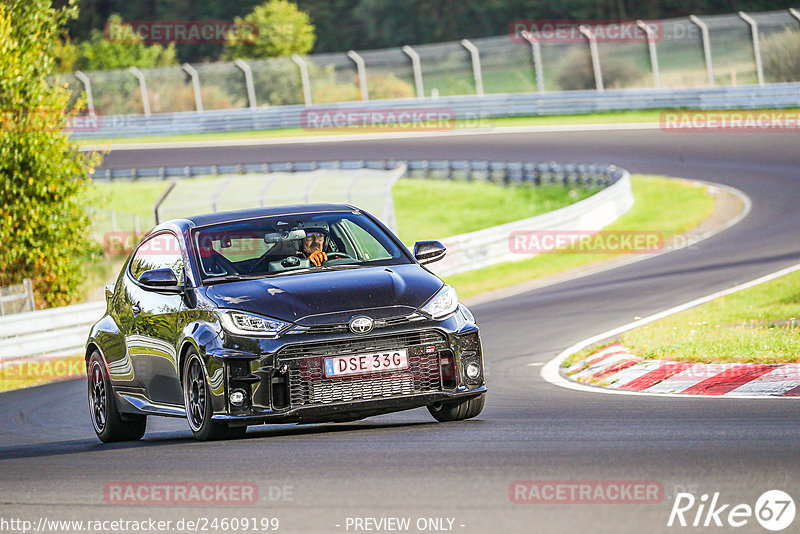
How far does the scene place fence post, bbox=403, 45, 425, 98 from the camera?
47844 millimetres

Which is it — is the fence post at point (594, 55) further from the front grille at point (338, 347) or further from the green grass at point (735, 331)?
Result: the front grille at point (338, 347)

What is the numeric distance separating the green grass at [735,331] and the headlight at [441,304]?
304 cm

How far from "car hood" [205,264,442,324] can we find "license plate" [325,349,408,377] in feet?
0.78

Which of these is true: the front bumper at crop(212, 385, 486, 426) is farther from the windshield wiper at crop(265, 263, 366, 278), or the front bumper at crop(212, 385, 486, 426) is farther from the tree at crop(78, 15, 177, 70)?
the tree at crop(78, 15, 177, 70)

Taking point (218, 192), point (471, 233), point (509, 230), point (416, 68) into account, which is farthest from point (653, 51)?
point (471, 233)

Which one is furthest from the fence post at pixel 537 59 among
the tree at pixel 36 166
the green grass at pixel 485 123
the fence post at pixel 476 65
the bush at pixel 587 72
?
the tree at pixel 36 166

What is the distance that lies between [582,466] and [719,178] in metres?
24.3

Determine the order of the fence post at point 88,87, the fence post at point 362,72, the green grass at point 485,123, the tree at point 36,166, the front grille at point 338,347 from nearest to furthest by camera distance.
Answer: the front grille at point 338,347
the tree at point 36,166
the green grass at point 485,123
the fence post at point 362,72
the fence post at point 88,87

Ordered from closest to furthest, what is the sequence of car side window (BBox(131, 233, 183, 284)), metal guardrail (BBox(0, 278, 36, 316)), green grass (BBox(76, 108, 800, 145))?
car side window (BBox(131, 233, 183, 284)), metal guardrail (BBox(0, 278, 36, 316)), green grass (BBox(76, 108, 800, 145))

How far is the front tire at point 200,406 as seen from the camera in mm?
8070

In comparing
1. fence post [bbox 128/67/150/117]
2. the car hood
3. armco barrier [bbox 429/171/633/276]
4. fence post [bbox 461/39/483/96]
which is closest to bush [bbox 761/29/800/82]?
fence post [bbox 461/39/483/96]

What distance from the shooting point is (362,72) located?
49.1m

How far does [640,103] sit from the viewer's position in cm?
4075

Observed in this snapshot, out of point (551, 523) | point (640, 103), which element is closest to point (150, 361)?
point (551, 523)
